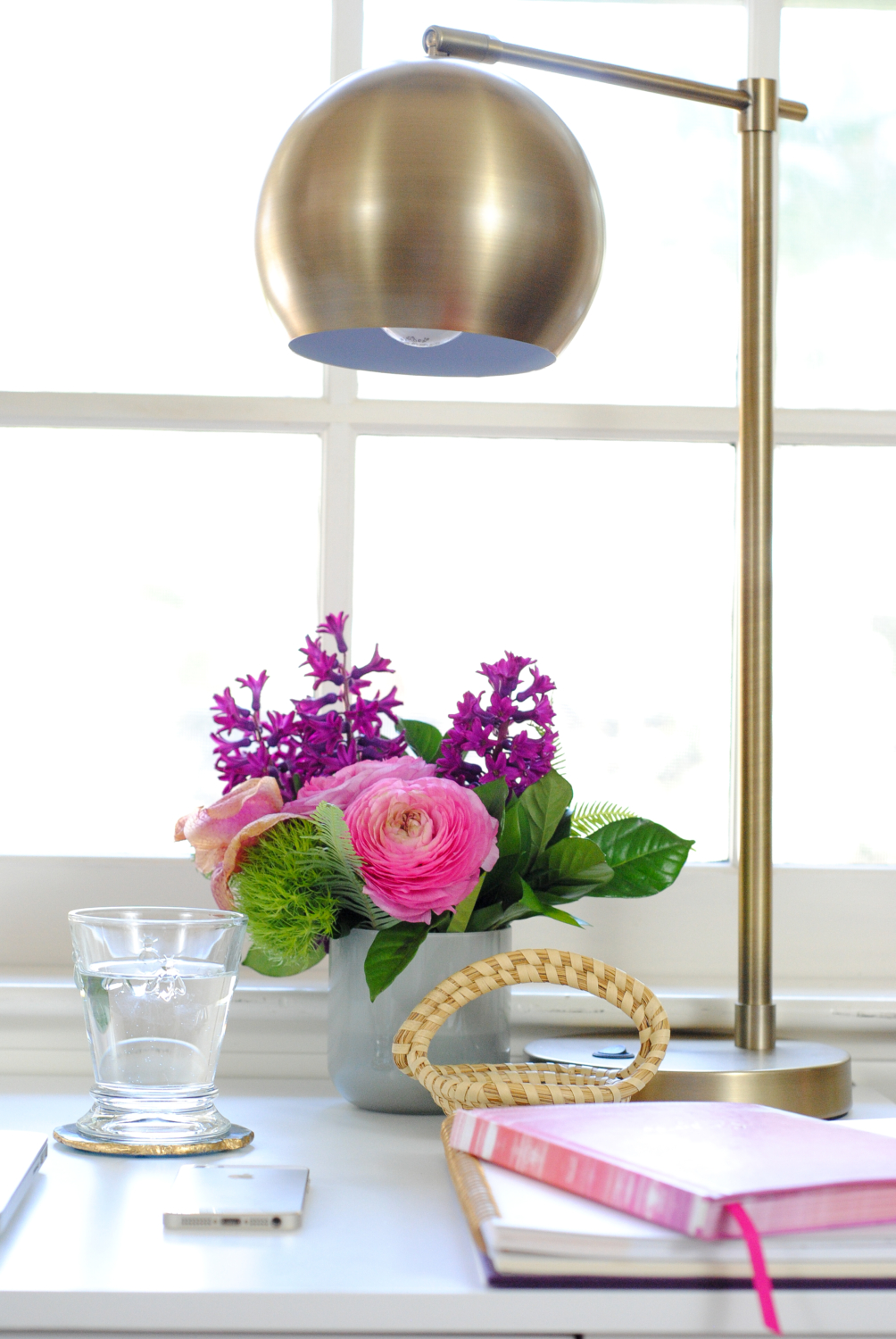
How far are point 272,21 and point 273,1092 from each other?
1086mm

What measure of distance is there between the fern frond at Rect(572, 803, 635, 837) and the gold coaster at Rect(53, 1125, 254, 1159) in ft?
1.13

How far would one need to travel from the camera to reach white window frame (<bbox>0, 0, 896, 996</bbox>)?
1.24 meters

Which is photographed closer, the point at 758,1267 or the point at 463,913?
the point at 758,1267

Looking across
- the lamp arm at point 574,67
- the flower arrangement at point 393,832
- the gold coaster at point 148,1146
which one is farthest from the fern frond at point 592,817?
the lamp arm at point 574,67

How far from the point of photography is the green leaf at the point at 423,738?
3.34 feet

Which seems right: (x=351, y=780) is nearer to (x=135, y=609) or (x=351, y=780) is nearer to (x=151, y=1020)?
(x=151, y=1020)

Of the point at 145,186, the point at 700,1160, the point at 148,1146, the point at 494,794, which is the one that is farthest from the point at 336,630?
the point at 145,186

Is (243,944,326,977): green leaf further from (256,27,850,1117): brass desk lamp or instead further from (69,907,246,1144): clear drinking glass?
(256,27,850,1117): brass desk lamp

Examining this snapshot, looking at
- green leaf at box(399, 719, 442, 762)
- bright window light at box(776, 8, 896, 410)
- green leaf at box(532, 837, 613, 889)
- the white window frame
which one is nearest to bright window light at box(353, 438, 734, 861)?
the white window frame

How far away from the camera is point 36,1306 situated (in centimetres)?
57

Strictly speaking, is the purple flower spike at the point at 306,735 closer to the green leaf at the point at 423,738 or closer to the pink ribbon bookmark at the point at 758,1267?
the green leaf at the point at 423,738

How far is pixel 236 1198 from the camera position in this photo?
69 centimetres

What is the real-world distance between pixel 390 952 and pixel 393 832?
0.35 feet

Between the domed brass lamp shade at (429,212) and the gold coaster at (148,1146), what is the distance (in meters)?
0.53
